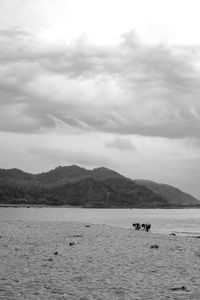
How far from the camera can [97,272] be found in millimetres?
17969

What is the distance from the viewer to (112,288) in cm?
1477

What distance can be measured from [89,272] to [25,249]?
8374 millimetres

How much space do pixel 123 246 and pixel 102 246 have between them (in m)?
1.38

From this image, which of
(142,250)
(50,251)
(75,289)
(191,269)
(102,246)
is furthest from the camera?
(102,246)

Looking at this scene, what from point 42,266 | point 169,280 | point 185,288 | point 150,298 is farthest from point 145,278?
point 42,266

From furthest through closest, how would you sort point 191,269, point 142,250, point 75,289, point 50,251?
point 142,250
point 50,251
point 191,269
point 75,289

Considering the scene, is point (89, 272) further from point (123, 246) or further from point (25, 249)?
point (123, 246)

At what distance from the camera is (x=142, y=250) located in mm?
26156

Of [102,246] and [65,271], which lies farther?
[102,246]

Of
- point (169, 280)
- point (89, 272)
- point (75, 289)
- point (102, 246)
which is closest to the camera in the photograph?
point (75, 289)

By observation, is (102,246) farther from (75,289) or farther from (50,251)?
(75,289)

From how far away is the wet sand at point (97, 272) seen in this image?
13.9m

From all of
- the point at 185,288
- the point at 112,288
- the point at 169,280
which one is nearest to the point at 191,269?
the point at 169,280

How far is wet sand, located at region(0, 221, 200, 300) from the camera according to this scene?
45.7 feet
